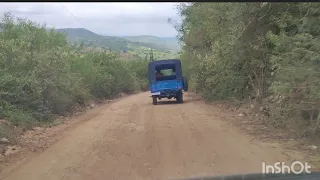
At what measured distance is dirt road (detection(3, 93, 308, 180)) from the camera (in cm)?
833

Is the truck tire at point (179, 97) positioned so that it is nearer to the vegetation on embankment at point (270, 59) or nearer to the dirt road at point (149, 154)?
the vegetation on embankment at point (270, 59)

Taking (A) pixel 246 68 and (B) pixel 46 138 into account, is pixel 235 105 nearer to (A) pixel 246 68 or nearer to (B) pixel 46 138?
(A) pixel 246 68

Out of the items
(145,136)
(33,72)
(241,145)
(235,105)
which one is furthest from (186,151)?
(235,105)

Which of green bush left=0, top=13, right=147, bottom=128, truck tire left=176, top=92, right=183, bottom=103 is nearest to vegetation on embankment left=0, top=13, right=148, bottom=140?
green bush left=0, top=13, right=147, bottom=128

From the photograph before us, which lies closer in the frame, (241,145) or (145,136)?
(241,145)

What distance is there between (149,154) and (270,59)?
5.57 metres

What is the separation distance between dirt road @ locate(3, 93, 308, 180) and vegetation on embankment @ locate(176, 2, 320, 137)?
148cm

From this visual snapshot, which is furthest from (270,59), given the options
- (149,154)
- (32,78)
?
(32,78)

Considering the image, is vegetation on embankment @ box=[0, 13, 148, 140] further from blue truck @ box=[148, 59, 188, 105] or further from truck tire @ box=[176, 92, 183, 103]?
→ truck tire @ box=[176, 92, 183, 103]

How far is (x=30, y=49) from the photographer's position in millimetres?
19156

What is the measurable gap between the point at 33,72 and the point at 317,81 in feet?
40.7

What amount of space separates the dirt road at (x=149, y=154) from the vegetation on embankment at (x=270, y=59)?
148 cm

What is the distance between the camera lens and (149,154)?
33.4 ft

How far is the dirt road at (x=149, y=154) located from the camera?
833 cm
